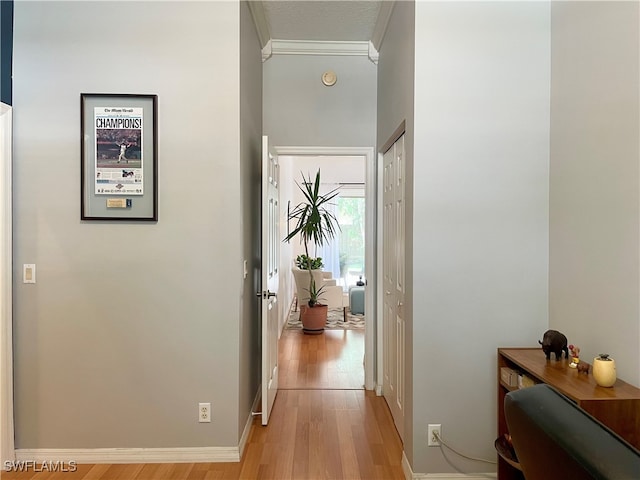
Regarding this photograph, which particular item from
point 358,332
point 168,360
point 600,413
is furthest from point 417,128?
point 358,332

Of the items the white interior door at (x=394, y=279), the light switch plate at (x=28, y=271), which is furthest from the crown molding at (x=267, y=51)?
the light switch plate at (x=28, y=271)

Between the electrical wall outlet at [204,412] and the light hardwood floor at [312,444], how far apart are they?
0.81 feet

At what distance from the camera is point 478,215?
205 cm

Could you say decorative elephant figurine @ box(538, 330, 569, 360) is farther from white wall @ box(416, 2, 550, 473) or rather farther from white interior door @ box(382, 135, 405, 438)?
white interior door @ box(382, 135, 405, 438)

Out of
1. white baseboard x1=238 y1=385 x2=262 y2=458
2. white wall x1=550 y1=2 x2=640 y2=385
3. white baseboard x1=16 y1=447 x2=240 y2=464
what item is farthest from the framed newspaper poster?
white wall x1=550 y1=2 x2=640 y2=385

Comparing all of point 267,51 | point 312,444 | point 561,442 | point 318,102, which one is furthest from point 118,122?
point 561,442

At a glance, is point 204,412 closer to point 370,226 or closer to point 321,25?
point 370,226

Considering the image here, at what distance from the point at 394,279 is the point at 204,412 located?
1481 mm

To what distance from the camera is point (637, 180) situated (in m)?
1.47

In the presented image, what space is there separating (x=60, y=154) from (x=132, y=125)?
44 cm

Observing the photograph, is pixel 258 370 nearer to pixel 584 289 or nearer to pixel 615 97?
pixel 584 289

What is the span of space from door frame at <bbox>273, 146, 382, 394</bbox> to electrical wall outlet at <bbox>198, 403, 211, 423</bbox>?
4.95 feet

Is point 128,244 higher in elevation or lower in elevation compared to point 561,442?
higher

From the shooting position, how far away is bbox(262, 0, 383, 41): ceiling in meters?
2.74
